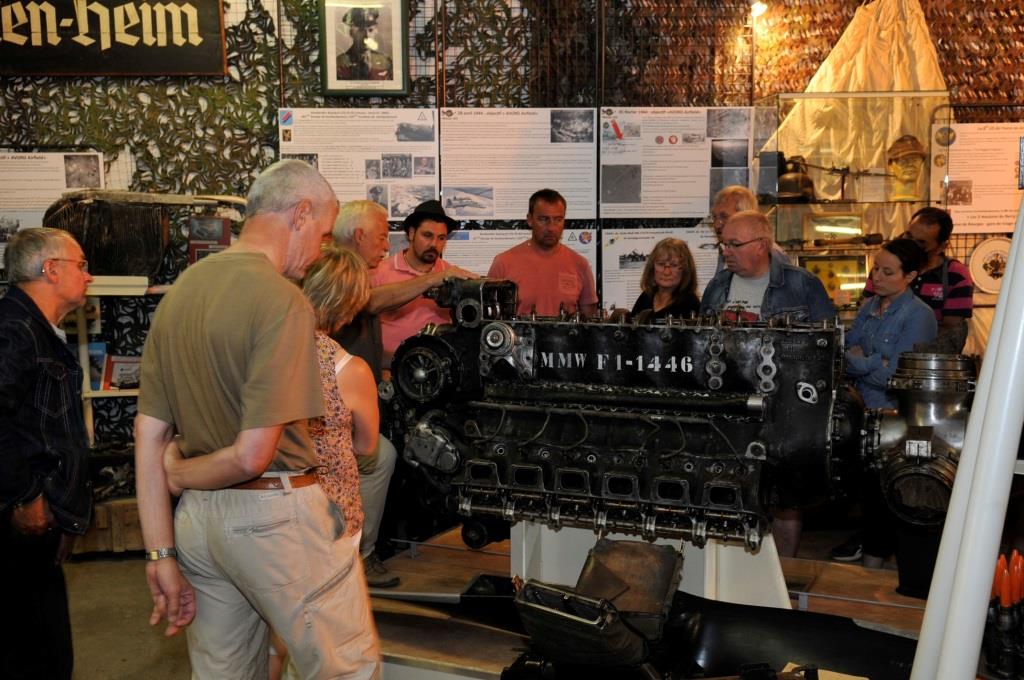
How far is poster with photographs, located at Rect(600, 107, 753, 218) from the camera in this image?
627 cm

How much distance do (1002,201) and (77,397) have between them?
576cm

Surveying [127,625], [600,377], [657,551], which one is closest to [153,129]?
[127,625]

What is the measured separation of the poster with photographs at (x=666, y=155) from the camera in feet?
20.6

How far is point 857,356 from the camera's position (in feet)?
15.3

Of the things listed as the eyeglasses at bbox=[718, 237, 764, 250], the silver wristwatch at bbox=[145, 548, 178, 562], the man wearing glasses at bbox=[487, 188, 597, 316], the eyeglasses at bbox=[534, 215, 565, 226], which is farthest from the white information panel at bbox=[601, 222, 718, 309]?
the silver wristwatch at bbox=[145, 548, 178, 562]

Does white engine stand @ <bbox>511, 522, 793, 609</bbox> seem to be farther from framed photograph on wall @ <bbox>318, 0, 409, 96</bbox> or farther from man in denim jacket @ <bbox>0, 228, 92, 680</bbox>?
framed photograph on wall @ <bbox>318, 0, 409, 96</bbox>

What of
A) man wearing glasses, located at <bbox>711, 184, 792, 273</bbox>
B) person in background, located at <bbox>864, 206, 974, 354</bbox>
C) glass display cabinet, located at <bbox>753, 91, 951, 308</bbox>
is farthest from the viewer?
glass display cabinet, located at <bbox>753, 91, 951, 308</bbox>

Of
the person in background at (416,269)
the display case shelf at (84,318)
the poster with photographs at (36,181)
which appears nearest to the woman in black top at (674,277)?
the person in background at (416,269)

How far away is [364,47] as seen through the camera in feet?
20.4

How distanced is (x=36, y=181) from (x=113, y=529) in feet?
7.54

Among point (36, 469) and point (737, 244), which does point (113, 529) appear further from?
point (737, 244)

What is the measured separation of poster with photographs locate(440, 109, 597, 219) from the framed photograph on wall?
44cm

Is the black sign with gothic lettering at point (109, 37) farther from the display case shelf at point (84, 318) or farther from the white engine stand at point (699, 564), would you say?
the white engine stand at point (699, 564)

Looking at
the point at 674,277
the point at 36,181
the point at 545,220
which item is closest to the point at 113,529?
the point at 36,181
